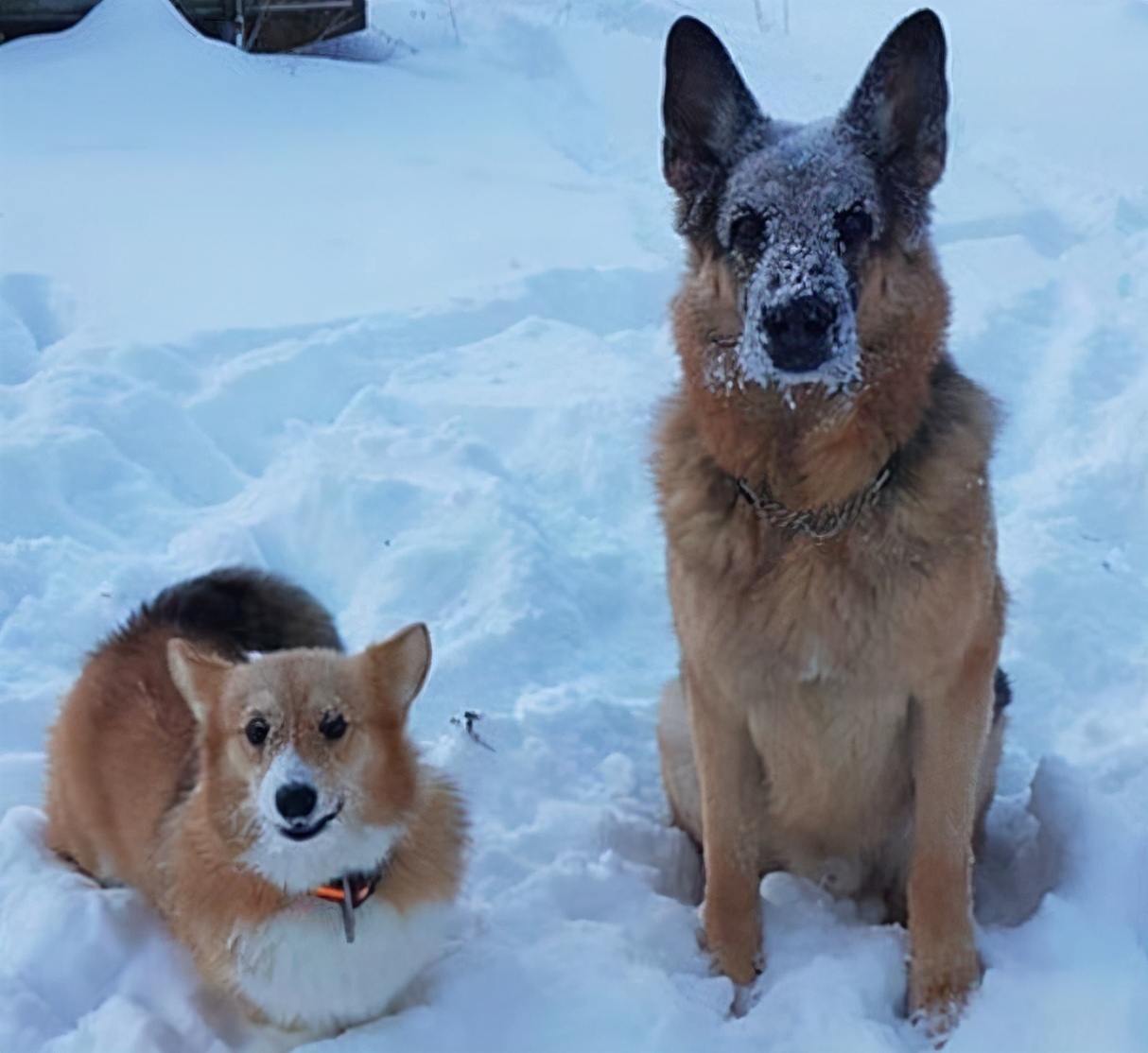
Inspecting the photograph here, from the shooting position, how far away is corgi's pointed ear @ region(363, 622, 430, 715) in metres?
2.74

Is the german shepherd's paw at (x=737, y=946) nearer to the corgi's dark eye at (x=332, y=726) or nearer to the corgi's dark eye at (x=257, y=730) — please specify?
the corgi's dark eye at (x=332, y=726)

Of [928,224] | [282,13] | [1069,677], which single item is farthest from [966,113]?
[928,224]

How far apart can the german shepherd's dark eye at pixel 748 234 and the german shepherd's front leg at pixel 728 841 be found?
95cm

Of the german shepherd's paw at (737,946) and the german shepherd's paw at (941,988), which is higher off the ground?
the german shepherd's paw at (941,988)

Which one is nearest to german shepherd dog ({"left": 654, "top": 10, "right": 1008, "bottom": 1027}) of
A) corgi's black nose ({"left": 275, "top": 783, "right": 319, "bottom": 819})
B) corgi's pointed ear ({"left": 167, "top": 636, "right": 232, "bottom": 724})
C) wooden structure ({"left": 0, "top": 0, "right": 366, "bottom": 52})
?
corgi's black nose ({"left": 275, "top": 783, "right": 319, "bottom": 819})

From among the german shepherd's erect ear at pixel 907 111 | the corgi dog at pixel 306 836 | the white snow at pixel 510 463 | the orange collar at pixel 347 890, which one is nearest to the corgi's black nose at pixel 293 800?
the corgi dog at pixel 306 836

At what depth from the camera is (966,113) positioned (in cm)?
998

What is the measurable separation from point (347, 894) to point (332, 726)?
1.22 feet

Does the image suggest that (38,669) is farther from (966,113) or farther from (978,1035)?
(966,113)

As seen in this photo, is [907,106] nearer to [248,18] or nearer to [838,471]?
[838,471]

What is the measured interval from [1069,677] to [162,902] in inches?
105

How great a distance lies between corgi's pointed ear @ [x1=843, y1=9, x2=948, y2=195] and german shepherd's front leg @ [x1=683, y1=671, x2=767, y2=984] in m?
1.20

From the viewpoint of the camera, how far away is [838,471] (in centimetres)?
257

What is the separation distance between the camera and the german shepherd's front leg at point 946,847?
8.69 ft
